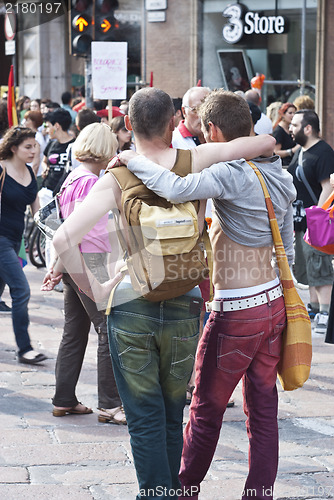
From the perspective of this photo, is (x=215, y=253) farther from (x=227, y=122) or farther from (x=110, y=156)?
(x=110, y=156)

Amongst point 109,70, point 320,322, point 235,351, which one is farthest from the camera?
point 109,70

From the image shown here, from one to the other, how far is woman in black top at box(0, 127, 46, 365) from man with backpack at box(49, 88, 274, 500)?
329 centimetres

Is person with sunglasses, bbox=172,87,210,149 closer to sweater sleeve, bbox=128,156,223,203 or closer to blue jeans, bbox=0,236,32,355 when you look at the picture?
blue jeans, bbox=0,236,32,355

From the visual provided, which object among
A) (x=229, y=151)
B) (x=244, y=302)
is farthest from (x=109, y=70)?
(x=244, y=302)

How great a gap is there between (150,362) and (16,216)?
373cm

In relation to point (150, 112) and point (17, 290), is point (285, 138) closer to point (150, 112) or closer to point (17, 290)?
point (17, 290)

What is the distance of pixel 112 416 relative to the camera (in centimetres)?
518

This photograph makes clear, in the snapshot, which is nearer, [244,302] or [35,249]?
[244,302]

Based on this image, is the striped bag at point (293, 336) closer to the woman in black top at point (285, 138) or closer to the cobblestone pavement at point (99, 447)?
the cobblestone pavement at point (99, 447)

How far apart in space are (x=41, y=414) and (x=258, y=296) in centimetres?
231

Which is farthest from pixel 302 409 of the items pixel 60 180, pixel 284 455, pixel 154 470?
pixel 60 180

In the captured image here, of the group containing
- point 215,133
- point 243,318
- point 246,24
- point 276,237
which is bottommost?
point 243,318

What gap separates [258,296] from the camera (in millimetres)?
3555

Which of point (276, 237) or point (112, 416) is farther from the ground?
point (276, 237)
